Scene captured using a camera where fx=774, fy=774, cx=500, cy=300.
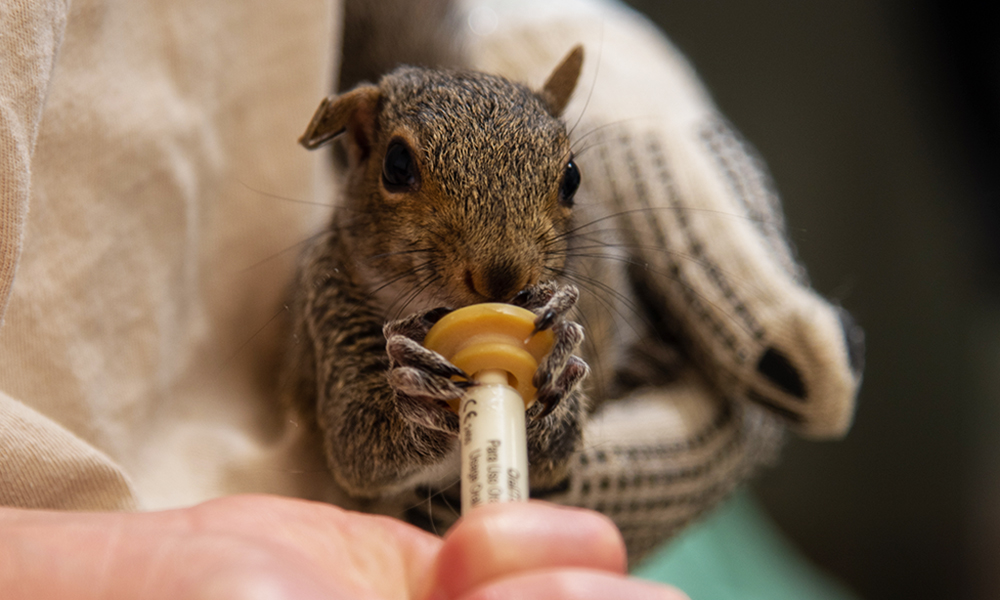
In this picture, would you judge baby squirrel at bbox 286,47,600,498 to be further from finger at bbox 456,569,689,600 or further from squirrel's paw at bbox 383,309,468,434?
finger at bbox 456,569,689,600

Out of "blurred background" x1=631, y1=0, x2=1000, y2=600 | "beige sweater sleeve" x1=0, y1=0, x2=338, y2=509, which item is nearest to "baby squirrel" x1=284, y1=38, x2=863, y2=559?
"beige sweater sleeve" x1=0, y1=0, x2=338, y2=509

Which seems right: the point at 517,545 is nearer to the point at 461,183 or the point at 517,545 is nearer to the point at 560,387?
the point at 560,387

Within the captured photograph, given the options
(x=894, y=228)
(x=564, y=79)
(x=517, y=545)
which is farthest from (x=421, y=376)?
(x=894, y=228)

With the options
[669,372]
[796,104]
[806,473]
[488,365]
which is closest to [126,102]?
[488,365]

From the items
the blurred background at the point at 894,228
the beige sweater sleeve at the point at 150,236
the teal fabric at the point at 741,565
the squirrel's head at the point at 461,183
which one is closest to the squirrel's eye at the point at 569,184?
the squirrel's head at the point at 461,183

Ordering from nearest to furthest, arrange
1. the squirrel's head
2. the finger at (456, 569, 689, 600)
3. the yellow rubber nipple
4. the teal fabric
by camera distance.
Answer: the finger at (456, 569, 689, 600) < the yellow rubber nipple < the squirrel's head < the teal fabric

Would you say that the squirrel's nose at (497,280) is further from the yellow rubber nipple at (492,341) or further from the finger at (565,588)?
the finger at (565,588)

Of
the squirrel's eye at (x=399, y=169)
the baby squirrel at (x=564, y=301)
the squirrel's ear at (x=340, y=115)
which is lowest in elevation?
the baby squirrel at (x=564, y=301)
